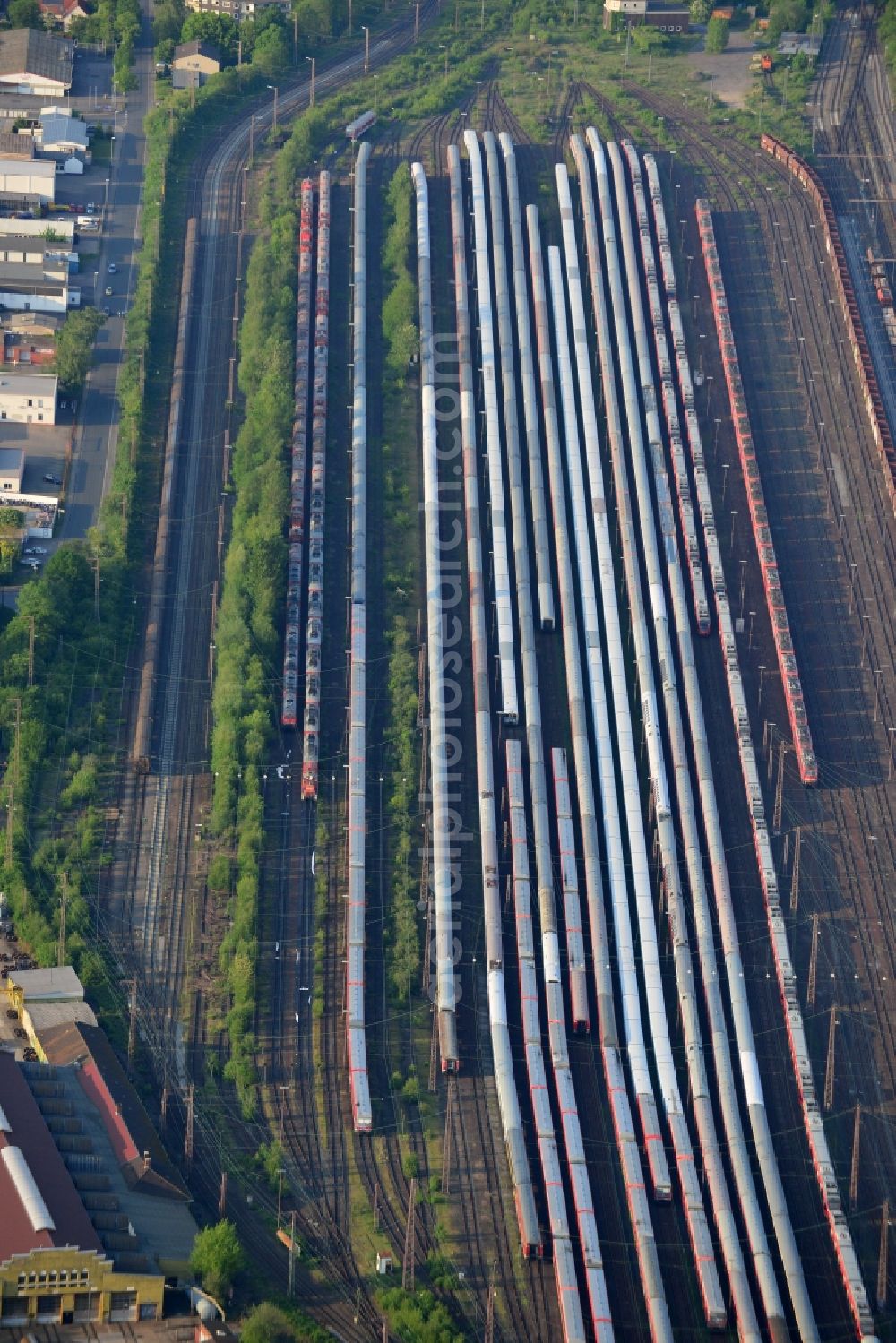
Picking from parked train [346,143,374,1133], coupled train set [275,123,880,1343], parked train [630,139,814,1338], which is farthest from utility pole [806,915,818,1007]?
parked train [346,143,374,1133]

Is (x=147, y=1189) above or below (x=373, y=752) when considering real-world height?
below

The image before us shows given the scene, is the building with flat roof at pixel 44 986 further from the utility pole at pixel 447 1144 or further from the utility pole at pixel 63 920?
the utility pole at pixel 447 1144

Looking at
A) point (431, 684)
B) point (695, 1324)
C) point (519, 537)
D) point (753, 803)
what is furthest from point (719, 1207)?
point (519, 537)

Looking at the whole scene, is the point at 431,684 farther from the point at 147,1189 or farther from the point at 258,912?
the point at 147,1189

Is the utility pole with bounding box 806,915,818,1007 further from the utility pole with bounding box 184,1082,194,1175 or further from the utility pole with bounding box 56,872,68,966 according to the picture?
the utility pole with bounding box 56,872,68,966

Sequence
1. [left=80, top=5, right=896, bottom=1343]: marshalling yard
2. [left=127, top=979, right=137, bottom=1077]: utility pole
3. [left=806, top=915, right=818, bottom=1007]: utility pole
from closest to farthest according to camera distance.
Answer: [left=80, top=5, right=896, bottom=1343]: marshalling yard
[left=127, top=979, right=137, bottom=1077]: utility pole
[left=806, top=915, right=818, bottom=1007]: utility pole

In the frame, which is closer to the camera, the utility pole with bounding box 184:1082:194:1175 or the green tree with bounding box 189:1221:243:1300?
the green tree with bounding box 189:1221:243:1300

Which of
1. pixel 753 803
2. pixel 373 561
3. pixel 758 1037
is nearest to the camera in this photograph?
pixel 758 1037

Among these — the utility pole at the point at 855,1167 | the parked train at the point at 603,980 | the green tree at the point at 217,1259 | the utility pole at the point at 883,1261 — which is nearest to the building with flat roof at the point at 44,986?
the green tree at the point at 217,1259
